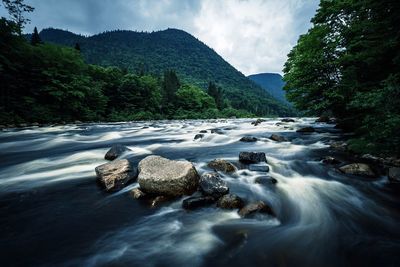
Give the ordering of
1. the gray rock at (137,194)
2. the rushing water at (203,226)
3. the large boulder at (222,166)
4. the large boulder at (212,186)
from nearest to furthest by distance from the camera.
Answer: the rushing water at (203,226), the large boulder at (212,186), the gray rock at (137,194), the large boulder at (222,166)

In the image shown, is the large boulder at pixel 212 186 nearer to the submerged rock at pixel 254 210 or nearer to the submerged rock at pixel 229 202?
the submerged rock at pixel 229 202

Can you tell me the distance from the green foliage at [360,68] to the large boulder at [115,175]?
568 cm

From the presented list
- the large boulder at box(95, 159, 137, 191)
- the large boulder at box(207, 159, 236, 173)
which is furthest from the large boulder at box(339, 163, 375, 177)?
the large boulder at box(95, 159, 137, 191)

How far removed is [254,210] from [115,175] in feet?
10.6

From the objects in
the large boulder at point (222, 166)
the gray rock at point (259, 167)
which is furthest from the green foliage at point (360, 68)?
the large boulder at point (222, 166)

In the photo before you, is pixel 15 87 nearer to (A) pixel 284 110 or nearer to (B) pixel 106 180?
(B) pixel 106 180

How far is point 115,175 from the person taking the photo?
17.5ft

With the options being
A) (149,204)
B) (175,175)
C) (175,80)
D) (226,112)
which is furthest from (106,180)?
(175,80)

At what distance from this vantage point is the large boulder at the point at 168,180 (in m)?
4.56

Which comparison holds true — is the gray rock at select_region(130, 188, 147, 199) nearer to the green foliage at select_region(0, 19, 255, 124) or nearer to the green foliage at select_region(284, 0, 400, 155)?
the green foliage at select_region(284, 0, 400, 155)

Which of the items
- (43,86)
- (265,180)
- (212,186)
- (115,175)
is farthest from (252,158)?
(43,86)

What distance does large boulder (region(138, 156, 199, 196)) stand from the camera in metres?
4.56

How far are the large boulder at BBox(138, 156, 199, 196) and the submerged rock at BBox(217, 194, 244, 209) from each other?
0.73 metres

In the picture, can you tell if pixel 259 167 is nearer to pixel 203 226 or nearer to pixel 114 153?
pixel 203 226
